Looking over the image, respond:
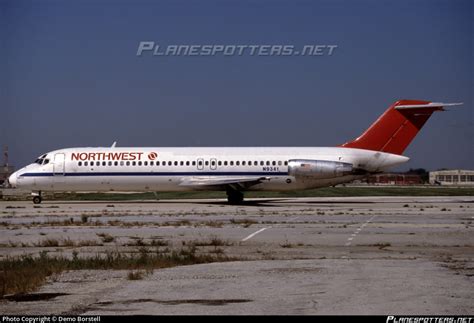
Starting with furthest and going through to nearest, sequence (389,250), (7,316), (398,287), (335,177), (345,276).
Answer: (335,177)
(389,250)
(345,276)
(398,287)
(7,316)

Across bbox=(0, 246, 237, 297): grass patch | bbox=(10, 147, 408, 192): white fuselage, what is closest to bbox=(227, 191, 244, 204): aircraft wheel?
bbox=(10, 147, 408, 192): white fuselage

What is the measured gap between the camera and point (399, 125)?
140ft

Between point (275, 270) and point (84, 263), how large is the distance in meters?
4.29

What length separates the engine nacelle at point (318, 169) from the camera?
137 feet

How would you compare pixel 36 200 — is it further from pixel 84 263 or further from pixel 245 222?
pixel 84 263

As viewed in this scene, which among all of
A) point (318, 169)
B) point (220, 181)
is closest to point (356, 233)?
point (318, 169)

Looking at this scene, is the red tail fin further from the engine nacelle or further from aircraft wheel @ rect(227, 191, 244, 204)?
aircraft wheel @ rect(227, 191, 244, 204)

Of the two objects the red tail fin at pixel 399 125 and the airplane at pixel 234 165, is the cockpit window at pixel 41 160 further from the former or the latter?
the red tail fin at pixel 399 125

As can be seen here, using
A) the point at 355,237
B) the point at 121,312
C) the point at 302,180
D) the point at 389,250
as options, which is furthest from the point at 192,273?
the point at 302,180

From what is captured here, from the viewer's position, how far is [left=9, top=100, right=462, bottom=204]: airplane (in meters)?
42.7

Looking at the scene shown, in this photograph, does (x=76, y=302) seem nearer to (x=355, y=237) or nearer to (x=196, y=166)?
(x=355, y=237)

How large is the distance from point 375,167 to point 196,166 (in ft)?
36.4

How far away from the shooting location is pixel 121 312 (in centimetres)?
967

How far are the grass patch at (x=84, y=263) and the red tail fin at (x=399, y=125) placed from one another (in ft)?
90.8
